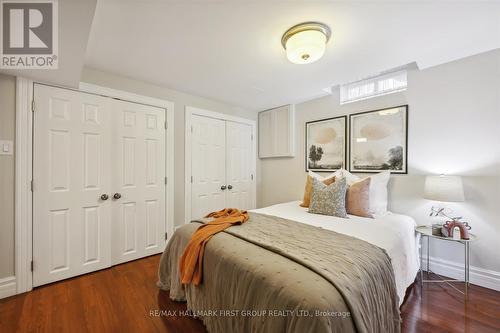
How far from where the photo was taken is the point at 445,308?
5.77 feet

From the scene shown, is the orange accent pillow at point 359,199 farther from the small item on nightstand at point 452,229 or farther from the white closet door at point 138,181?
the white closet door at point 138,181

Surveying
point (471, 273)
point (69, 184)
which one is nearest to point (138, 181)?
point (69, 184)

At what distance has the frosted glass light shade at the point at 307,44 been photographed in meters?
1.61

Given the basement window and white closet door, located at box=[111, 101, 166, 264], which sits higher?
the basement window

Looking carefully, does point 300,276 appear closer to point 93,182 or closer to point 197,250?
point 197,250

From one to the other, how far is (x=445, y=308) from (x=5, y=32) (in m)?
3.98

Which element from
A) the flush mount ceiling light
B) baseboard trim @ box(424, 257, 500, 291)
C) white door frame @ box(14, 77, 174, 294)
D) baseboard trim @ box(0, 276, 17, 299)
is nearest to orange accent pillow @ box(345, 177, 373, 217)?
baseboard trim @ box(424, 257, 500, 291)

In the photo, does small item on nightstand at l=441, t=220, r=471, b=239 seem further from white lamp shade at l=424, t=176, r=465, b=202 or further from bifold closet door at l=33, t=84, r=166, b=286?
bifold closet door at l=33, t=84, r=166, b=286

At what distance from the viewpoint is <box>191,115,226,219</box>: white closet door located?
3234mm

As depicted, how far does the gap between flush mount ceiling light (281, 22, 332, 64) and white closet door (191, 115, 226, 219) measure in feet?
6.44

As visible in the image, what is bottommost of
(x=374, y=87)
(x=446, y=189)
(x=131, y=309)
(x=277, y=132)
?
(x=131, y=309)

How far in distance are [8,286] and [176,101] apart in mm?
2623

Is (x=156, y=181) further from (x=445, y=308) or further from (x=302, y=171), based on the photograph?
(x=445, y=308)

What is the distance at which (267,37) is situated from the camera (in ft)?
5.89
